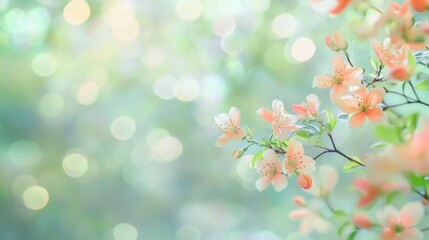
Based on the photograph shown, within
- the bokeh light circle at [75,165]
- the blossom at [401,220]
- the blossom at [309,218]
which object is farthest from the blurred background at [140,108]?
the blossom at [401,220]

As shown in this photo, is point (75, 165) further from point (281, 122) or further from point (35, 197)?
point (281, 122)

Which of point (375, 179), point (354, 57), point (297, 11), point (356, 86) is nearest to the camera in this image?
point (375, 179)

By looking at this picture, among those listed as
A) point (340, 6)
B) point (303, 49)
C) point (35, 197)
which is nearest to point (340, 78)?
point (340, 6)

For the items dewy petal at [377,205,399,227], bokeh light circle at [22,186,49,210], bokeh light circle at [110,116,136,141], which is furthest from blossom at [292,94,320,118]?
bokeh light circle at [22,186,49,210]

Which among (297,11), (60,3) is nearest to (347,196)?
(297,11)

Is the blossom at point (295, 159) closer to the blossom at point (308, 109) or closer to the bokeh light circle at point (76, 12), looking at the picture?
the blossom at point (308, 109)

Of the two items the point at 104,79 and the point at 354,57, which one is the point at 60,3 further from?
the point at 354,57
